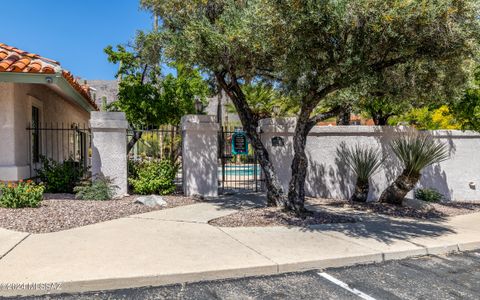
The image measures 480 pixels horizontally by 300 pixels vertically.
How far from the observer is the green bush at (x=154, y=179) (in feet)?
35.0

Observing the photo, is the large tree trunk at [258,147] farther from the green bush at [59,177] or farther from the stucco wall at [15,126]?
the stucco wall at [15,126]

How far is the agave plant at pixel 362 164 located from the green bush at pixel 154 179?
508 cm

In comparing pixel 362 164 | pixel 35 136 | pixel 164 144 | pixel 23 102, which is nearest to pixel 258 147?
pixel 362 164

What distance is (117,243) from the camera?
20.2 feet

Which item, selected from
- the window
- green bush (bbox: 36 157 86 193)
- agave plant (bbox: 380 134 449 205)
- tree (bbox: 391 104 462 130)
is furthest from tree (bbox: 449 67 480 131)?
the window

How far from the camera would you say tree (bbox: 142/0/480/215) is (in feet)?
21.0

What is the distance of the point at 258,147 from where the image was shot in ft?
30.7

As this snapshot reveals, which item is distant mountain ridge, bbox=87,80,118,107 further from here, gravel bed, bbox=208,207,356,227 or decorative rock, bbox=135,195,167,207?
gravel bed, bbox=208,207,356,227

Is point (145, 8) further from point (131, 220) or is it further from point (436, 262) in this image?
point (436, 262)

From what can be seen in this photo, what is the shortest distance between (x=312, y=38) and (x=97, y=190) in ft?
21.3

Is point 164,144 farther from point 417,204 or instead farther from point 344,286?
point 344,286

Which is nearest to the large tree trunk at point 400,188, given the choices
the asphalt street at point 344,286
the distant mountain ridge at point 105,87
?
the asphalt street at point 344,286

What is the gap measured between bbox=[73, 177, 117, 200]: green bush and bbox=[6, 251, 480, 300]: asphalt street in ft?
18.7

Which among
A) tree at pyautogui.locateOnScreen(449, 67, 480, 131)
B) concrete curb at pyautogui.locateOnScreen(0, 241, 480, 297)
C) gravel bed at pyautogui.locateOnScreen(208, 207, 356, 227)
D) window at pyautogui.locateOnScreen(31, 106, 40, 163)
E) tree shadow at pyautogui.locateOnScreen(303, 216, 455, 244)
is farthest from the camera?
window at pyautogui.locateOnScreen(31, 106, 40, 163)
